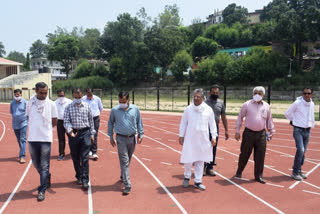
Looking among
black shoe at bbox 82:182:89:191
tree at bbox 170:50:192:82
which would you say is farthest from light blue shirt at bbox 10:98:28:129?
tree at bbox 170:50:192:82

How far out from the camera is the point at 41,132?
5051 millimetres

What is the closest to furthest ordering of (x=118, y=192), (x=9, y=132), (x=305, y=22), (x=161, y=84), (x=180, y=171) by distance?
(x=118, y=192) < (x=180, y=171) < (x=9, y=132) < (x=305, y=22) < (x=161, y=84)

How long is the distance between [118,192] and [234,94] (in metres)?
33.4

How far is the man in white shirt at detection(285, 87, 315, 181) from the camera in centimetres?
615

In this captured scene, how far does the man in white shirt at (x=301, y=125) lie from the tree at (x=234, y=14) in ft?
A: 248

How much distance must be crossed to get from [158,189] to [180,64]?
4795 cm

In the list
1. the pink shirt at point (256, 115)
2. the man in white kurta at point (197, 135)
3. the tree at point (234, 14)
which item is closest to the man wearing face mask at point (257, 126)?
the pink shirt at point (256, 115)

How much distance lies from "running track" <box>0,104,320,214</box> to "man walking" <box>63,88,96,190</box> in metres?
0.49

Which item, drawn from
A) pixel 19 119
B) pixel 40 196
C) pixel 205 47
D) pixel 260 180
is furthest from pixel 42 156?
pixel 205 47

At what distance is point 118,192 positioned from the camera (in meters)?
5.35

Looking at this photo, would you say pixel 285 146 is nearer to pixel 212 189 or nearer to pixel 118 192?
pixel 212 189

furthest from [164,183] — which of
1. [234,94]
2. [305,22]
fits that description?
[305,22]

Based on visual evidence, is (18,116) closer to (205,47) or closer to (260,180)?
(260,180)

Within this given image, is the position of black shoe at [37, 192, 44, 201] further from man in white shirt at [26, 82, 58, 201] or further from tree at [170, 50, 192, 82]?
tree at [170, 50, 192, 82]
